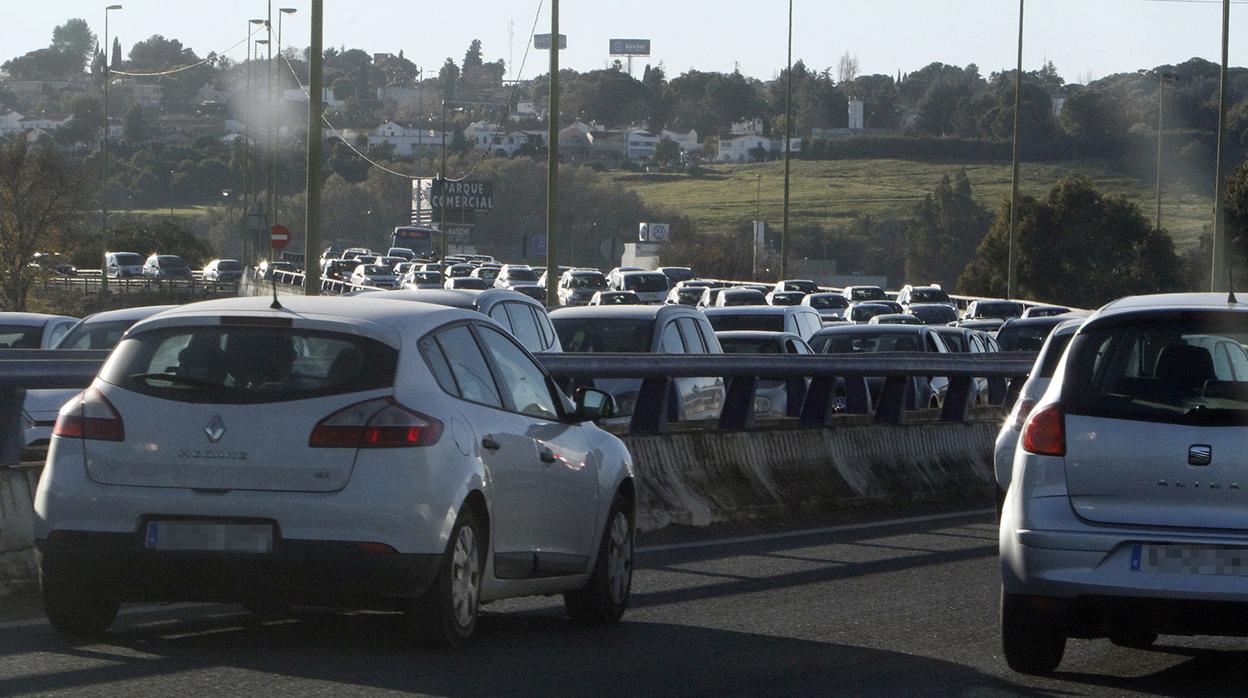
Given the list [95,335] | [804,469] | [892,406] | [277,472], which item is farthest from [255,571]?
[892,406]

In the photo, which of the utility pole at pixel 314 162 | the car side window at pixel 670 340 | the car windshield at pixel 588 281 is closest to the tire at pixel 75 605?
the car side window at pixel 670 340

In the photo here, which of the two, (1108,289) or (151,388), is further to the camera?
(1108,289)

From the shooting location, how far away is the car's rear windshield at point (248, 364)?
7652mm

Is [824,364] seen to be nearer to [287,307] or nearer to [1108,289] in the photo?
[287,307]

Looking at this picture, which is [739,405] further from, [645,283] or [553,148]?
[645,283]

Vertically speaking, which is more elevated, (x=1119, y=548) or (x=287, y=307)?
(x=287, y=307)

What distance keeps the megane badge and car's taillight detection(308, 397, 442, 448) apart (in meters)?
0.36

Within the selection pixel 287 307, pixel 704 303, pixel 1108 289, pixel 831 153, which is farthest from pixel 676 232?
pixel 287 307

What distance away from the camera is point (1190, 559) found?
23.9 feet

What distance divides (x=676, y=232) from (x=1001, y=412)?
306ft

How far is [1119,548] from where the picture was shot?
24.2 feet

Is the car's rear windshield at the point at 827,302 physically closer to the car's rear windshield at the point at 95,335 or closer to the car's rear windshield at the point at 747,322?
the car's rear windshield at the point at 747,322

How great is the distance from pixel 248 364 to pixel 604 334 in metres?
11.6

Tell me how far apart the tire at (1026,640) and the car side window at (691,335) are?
1161 cm
